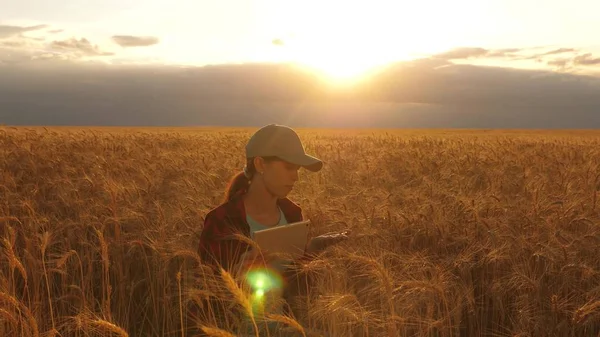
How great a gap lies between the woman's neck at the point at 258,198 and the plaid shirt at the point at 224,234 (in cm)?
11

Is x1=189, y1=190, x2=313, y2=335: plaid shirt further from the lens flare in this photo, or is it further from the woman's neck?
the lens flare

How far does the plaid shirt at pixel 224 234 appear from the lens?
→ 9.43 feet

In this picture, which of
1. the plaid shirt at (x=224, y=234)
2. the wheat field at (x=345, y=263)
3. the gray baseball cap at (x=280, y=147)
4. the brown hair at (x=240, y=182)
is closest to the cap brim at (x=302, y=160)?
the gray baseball cap at (x=280, y=147)

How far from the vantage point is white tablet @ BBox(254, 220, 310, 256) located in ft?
8.48

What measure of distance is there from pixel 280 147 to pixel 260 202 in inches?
13.9

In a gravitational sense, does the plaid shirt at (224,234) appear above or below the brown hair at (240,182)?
below

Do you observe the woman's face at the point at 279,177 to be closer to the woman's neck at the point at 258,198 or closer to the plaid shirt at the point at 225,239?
the woman's neck at the point at 258,198

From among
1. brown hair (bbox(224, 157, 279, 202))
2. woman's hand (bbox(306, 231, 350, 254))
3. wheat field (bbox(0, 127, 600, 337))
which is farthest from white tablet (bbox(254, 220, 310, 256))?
brown hair (bbox(224, 157, 279, 202))

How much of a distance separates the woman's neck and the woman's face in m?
0.07

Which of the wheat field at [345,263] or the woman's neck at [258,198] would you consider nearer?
the wheat field at [345,263]

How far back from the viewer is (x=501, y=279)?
3.67 m

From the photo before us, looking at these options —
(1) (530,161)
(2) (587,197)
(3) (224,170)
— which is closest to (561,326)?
(2) (587,197)

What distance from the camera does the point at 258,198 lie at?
318 cm

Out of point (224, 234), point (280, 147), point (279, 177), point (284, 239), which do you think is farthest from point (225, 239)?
point (280, 147)
